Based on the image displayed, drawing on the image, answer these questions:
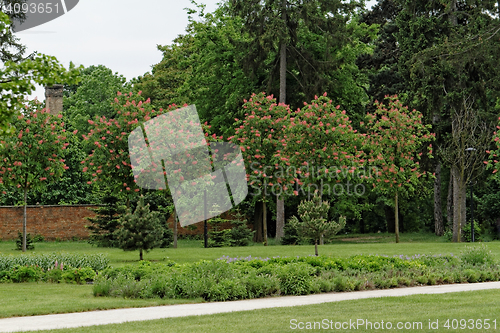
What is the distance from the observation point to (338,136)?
23891 millimetres

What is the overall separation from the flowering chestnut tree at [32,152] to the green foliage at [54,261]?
21.9ft

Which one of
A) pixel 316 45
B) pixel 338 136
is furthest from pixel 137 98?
pixel 316 45

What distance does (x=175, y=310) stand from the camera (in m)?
9.73

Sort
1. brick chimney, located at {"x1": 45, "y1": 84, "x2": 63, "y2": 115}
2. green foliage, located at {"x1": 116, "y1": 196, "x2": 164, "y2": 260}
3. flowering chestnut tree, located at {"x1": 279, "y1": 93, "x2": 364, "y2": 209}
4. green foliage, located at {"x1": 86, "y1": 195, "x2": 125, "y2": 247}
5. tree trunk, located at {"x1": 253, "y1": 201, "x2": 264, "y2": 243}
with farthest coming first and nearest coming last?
brick chimney, located at {"x1": 45, "y1": 84, "x2": 63, "y2": 115} < tree trunk, located at {"x1": 253, "y1": 201, "x2": 264, "y2": 243} < green foliage, located at {"x1": 86, "y1": 195, "x2": 125, "y2": 247} < flowering chestnut tree, located at {"x1": 279, "y1": 93, "x2": 364, "y2": 209} < green foliage, located at {"x1": 116, "y1": 196, "x2": 164, "y2": 260}

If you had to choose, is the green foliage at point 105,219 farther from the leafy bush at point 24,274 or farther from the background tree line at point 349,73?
the leafy bush at point 24,274

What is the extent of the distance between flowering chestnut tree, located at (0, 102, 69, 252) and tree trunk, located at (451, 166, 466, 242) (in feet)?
58.7

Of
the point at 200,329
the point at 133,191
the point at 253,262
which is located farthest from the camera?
the point at 133,191

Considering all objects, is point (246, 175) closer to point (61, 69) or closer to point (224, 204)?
point (224, 204)

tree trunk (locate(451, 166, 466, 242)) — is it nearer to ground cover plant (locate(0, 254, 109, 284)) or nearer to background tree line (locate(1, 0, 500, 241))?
background tree line (locate(1, 0, 500, 241))

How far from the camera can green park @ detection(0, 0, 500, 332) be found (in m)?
11.2

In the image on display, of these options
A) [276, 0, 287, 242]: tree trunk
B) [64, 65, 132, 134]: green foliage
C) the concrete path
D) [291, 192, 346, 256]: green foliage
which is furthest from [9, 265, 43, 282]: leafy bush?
[64, 65, 132, 134]: green foliage

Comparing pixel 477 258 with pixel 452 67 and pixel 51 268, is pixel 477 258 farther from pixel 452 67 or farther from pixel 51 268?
pixel 452 67

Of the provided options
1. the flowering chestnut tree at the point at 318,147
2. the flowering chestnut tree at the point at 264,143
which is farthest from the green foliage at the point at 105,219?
the flowering chestnut tree at the point at 318,147

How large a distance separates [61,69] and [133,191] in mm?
12864
